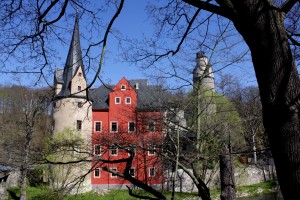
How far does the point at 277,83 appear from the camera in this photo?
230 cm

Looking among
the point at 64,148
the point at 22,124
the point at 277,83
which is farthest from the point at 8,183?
the point at 277,83

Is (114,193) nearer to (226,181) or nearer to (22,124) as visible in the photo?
(22,124)

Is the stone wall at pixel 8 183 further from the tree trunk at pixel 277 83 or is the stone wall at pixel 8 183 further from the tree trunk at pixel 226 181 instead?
the tree trunk at pixel 277 83

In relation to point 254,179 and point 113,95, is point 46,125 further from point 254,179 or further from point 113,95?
point 254,179

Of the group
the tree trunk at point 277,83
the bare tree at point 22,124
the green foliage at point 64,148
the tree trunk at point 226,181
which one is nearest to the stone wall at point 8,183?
the bare tree at point 22,124

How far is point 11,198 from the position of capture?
26.3 metres

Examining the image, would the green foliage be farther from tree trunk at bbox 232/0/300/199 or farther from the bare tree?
tree trunk at bbox 232/0/300/199

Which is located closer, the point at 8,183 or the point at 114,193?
the point at 114,193

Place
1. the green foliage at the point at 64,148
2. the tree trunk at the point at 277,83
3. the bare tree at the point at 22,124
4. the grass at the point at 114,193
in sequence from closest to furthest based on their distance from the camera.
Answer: the tree trunk at the point at 277,83 → the green foliage at the point at 64,148 → the bare tree at the point at 22,124 → the grass at the point at 114,193

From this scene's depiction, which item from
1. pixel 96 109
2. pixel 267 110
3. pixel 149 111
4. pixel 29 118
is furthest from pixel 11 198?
pixel 267 110

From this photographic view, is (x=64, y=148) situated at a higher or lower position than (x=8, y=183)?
higher

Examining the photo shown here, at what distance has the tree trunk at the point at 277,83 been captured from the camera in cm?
217

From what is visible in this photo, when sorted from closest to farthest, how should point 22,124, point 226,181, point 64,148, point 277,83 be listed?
point 277,83
point 226,181
point 64,148
point 22,124

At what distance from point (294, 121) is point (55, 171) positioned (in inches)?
857
